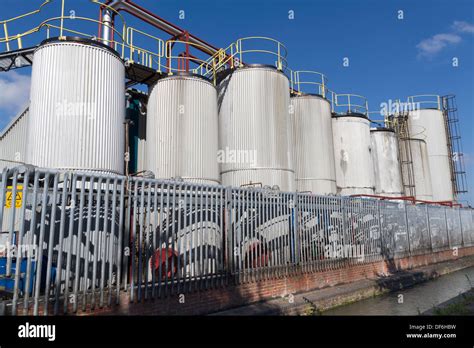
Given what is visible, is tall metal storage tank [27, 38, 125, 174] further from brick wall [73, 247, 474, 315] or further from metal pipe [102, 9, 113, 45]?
brick wall [73, 247, 474, 315]

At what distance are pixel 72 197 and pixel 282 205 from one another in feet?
18.1

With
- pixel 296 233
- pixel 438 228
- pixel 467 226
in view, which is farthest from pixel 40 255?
pixel 467 226

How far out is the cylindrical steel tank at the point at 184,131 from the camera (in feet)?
40.2

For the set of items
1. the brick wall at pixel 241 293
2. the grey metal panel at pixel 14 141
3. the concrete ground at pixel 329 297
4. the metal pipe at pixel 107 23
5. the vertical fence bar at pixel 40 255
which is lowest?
the concrete ground at pixel 329 297

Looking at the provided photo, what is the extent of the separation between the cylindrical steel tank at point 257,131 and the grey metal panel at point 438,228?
30.3 feet

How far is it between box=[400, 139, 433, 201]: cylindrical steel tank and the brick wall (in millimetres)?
13927

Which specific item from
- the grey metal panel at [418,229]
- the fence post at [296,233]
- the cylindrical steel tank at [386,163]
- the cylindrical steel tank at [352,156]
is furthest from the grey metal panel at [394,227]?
the cylindrical steel tank at [386,163]

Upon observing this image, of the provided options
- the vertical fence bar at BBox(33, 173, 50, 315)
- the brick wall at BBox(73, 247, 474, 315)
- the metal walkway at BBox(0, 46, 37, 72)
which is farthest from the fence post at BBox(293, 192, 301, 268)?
the metal walkway at BBox(0, 46, 37, 72)

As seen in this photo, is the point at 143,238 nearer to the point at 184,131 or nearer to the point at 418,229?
the point at 184,131

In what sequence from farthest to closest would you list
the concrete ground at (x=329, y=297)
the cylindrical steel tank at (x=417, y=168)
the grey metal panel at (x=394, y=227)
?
1. the cylindrical steel tank at (x=417, y=168)
2. the grey metal panel at (x=394, y=227)
3. the concrete ground at (x=329, y=297)

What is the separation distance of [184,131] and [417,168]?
2000 centimetres

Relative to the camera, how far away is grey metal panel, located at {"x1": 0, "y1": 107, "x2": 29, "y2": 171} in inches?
478

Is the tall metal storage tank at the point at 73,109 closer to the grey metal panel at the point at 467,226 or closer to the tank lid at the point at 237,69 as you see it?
the tank lid at the point at 237,69
